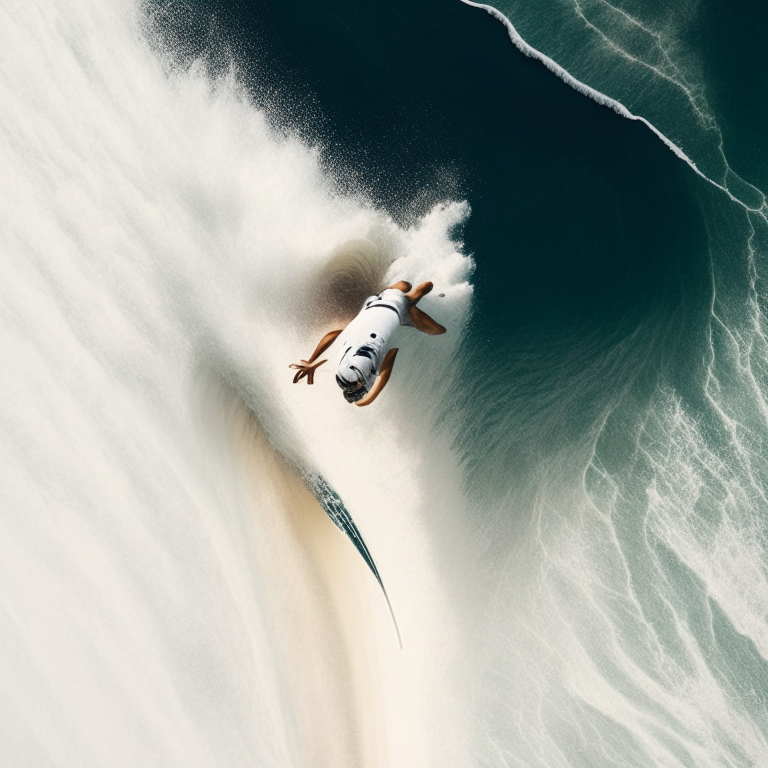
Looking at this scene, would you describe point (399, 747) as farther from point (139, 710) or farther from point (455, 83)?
point (455, 83)

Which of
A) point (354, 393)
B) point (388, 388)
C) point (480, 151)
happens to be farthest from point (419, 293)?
point (480, 151)

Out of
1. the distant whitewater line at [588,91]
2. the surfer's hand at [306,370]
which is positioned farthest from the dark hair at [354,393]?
the distant whitewater line at [588,91]

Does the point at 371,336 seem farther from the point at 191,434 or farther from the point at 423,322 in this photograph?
the point at 191,434

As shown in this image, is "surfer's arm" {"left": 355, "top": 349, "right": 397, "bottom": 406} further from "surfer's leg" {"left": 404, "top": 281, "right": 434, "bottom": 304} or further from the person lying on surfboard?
"surfer's leg" {"left": 404, "top": 281, "right": 434, "bottom": 304}

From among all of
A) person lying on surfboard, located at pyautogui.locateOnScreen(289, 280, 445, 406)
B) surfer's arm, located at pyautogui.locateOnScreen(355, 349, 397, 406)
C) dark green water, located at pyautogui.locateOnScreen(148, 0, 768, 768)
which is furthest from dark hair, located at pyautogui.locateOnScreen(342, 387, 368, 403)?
dark green water, located at pyautogui.locateOnScreen(148, 0, 768, 768)

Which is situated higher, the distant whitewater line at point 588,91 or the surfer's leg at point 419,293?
the distant whitewater line at point 588,91

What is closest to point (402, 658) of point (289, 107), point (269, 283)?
point (269, 283)

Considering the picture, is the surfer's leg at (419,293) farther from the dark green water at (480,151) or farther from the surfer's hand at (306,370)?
the surfer's hand at (306,370)
